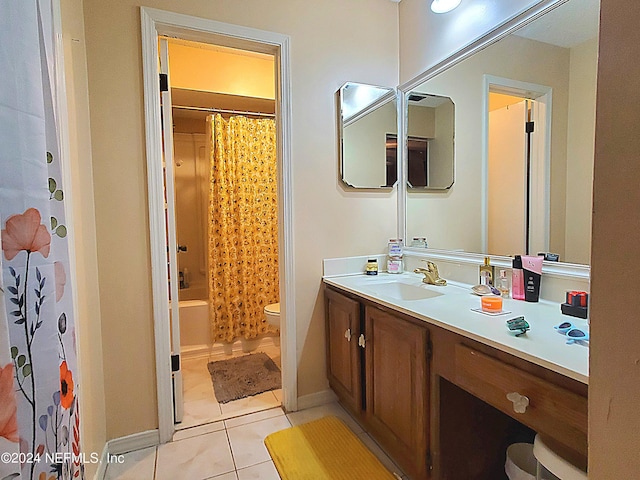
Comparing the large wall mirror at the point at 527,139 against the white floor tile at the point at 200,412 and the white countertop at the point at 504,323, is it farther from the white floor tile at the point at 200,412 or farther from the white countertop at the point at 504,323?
the white floor tile at the point at 200,412

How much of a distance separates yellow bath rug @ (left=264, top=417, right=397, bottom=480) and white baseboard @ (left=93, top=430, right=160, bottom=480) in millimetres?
597

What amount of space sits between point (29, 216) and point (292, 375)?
177 cm

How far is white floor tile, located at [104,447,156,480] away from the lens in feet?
5.31

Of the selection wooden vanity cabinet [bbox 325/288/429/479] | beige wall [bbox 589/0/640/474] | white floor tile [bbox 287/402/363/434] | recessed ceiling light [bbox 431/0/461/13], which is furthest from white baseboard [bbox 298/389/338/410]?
recessed ceiling light [bbox 431/0/461/13]

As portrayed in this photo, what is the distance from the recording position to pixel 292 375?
2125mm

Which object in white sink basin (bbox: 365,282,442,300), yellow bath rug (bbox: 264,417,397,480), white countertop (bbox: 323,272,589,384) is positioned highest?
white countertop (bbox: 323,272,589,384)

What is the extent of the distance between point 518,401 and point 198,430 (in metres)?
1.69

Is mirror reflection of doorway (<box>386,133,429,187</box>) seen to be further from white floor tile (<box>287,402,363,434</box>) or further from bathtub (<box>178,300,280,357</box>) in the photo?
bathtub (<box>178,300,280,357</box>)

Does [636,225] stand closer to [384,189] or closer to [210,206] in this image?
[384,189]

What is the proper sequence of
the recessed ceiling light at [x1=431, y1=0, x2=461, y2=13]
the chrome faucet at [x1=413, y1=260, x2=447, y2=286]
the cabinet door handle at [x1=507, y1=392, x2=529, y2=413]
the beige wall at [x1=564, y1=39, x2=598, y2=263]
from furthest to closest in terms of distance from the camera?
1. the chrome faucet at [x1=413, y1=260, x2=447, y2=286]
2. the recessed ceiling light at [x1=431, y1=0, x2=461, y2=13]
3. the beige wall at [x1=564, y1=39, x2=598, y2=263]
4. the cabinet door handle at [x1=507, y1=392, x2=529, y2=413]

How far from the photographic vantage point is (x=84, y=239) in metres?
1.50

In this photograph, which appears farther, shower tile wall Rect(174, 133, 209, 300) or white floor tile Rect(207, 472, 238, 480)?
shower tile wall Rect(174, 133, 209, 300)

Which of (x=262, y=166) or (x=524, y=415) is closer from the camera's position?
(x=524, y=415)

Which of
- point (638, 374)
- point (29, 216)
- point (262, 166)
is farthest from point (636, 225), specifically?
point (262, 166)
